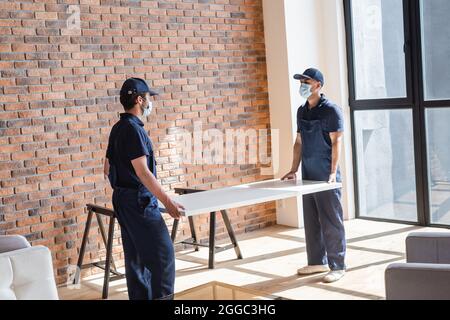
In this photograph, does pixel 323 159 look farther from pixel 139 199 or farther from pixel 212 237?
pixel 139 199

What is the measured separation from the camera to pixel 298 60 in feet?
21.7

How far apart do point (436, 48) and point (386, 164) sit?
1.25 metres

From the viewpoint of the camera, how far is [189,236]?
20.7ft

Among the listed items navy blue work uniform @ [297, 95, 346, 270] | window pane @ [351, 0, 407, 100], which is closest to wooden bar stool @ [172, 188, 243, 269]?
navy blue work uniform @ [297, 95, 346, 270]

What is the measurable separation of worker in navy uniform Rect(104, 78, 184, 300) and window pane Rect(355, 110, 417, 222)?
319cm

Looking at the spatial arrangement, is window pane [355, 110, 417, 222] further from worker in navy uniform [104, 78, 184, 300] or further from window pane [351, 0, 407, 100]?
worker in navy uniform [104, 78, 184, 300]

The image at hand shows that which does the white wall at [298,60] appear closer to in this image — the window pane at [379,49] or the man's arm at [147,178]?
the window pane at [379,49]

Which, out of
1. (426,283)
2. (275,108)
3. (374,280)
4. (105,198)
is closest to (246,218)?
(275,108)

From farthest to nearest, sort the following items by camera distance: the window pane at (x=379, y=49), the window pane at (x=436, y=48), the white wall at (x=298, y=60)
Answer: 1. the white wall at (x=298, y=60)
2. the window pane at (x=379, y=49)
3. the window pane at (x=436, y=48)

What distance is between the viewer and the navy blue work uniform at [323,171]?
4.78 meters

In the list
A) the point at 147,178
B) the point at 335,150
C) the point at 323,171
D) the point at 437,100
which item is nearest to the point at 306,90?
the point at 335,150

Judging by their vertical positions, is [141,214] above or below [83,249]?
above

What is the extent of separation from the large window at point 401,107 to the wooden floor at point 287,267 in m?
0.32

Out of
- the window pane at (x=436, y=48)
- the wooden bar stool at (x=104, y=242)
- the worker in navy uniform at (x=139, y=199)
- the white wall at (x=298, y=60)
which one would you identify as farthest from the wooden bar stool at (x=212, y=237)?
the window pane at (x=436, y=48)
